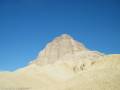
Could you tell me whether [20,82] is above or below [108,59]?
below

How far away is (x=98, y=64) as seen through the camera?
234ft

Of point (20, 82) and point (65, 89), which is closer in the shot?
point (65, 89)

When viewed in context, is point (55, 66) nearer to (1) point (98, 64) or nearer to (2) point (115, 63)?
(1) point (98, 64)

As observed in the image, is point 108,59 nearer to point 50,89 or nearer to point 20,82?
point 20,82

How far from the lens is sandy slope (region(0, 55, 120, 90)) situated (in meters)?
32.9

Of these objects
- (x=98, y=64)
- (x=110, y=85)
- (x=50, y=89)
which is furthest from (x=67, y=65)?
(x=110, y=85)

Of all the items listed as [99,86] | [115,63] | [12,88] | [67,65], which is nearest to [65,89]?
[99,86]

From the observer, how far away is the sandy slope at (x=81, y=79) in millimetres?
32875

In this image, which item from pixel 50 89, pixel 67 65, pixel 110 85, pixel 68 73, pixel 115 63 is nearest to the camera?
pixel 110 85

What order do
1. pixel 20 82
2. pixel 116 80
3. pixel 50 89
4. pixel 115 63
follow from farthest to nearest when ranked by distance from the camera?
pixel 20 82 → pixel 115 63 → pixel 50 89 → pixel 116 80

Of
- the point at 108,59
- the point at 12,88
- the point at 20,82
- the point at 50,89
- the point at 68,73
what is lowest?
the point at 50,89

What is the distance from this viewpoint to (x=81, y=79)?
43.1 metres

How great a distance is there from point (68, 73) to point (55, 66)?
12.3m

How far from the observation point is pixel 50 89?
129 feet
